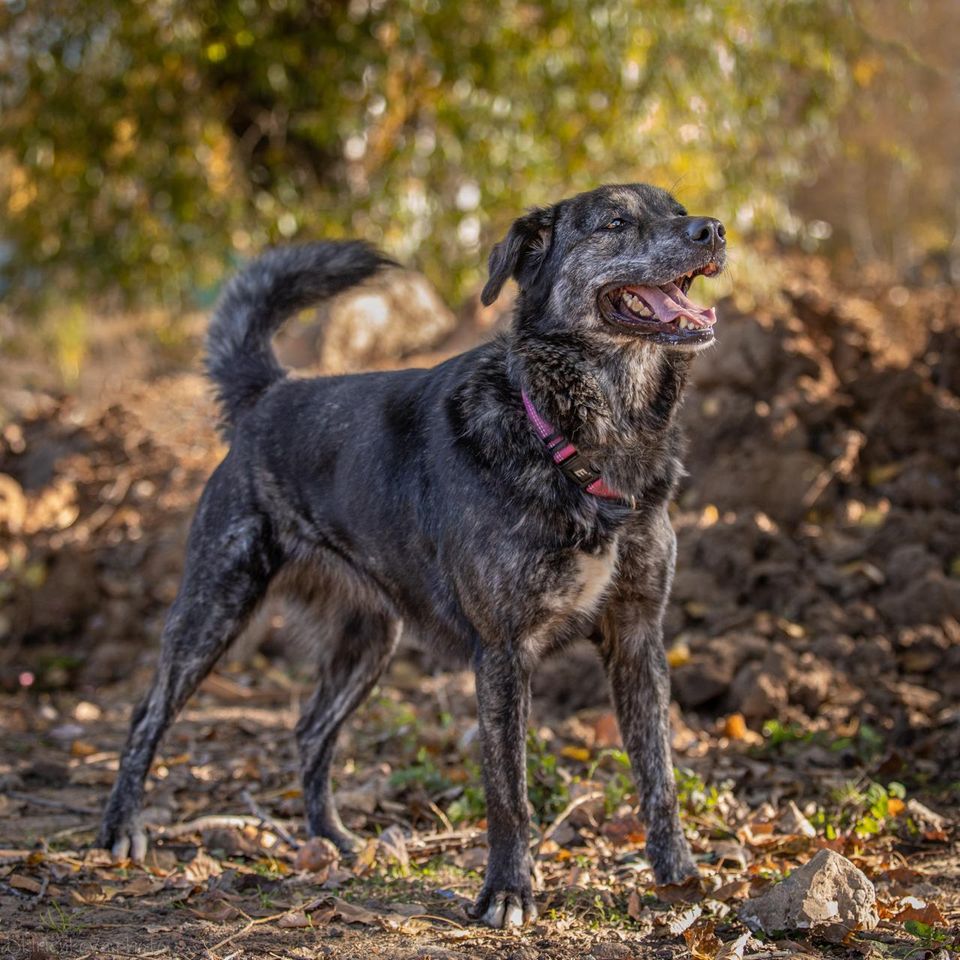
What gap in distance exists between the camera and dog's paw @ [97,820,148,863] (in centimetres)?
418

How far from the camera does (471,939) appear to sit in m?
3.35

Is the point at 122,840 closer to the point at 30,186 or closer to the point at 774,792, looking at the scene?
the point at 774,792

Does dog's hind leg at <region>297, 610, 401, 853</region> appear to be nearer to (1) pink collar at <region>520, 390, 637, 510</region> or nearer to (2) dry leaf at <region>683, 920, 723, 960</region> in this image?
(1) pink collar at <region>520, 390, 637, 510</region>

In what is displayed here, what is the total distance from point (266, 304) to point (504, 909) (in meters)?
2.55

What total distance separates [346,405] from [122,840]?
5.53 ft

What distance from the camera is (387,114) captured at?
9438mm

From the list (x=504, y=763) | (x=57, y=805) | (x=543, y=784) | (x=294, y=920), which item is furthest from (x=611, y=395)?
(x=57, y=805)

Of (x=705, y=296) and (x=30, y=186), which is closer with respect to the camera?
(x=705, y=296)

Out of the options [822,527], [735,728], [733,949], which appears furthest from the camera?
[822,527]

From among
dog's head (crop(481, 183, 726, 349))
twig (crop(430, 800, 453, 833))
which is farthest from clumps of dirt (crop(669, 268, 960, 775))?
dog's head (crop(481, 183, 726, 349))

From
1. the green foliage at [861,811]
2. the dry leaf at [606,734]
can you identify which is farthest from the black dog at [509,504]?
the dry leaf at [606,734]

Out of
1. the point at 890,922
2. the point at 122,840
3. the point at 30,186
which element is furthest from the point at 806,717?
the point at 30,186

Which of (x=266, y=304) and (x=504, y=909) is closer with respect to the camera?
(x=504, y=909)

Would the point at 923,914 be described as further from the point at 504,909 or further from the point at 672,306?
the point at 672,306
